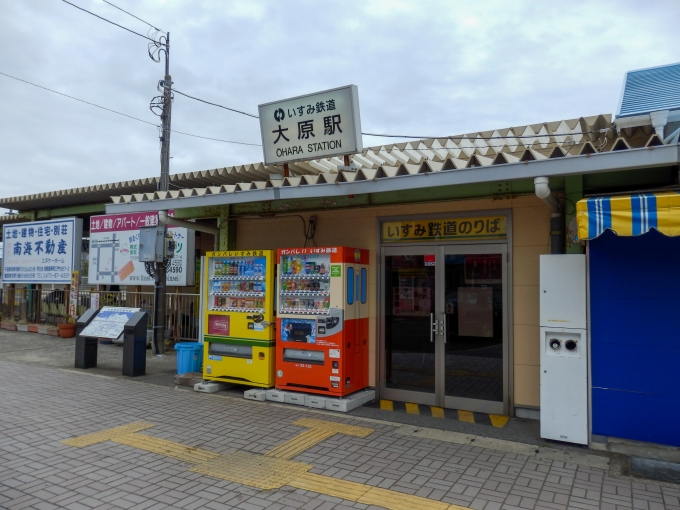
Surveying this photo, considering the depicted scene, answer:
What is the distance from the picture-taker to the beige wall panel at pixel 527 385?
252 inches

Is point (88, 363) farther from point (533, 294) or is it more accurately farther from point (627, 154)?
point (627, 154)

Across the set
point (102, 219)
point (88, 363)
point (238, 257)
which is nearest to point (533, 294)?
point (238, 257)

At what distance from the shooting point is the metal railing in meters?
12.2

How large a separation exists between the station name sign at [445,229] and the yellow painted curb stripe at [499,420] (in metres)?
2.37

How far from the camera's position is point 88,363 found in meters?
9.91

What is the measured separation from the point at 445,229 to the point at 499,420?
2648 millimetres

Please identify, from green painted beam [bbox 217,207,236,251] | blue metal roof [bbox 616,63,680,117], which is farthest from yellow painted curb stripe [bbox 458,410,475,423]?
green painted beam [bbox 217,207,236,251]

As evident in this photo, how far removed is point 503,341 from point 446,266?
50.1 inches

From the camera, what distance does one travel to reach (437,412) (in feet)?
22.4

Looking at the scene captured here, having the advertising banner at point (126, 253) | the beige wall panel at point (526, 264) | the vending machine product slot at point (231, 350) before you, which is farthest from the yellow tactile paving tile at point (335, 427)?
the advertising banner at point (126, 253)

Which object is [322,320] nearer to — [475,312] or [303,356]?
[303,356]

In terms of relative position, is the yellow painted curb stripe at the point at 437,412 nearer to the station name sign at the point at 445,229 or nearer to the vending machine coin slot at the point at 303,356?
the vending machine coin slot at the point at 303,356

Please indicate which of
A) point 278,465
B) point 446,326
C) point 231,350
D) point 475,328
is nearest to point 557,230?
point 475,328

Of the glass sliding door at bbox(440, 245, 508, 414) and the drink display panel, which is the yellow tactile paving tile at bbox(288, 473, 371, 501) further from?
the glass sliding door at bbox(440, 245, 508, 414)
